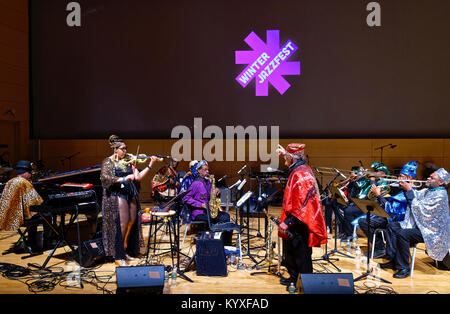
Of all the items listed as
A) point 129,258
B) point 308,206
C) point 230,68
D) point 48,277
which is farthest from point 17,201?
point 230,68

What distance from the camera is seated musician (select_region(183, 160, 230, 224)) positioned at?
495 centimetres

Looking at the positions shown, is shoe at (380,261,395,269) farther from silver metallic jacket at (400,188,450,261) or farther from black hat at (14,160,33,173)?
black hat at (14,160,33,173)

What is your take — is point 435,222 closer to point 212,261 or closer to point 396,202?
point 396,202

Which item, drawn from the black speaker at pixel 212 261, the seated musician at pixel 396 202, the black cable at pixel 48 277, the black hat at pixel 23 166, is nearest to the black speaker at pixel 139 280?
the black cable at pixel 48 277

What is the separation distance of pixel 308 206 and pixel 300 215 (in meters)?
0.12

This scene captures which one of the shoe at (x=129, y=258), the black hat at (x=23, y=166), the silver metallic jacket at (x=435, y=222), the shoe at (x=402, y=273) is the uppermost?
the black hat at (x=23, y=166)

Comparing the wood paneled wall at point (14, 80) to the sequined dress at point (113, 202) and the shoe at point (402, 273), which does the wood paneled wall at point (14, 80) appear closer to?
the sequined dress at point (113, 202)

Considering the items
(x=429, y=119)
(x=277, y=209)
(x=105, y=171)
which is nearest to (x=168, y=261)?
(x=105, y=171)

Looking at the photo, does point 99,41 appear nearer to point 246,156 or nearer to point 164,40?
point 164,40

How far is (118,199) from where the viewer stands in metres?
4.19

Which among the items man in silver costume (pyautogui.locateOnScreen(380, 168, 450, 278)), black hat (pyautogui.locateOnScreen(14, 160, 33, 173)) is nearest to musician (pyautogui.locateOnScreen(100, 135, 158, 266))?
black hat (pyautogui.locateOnScreen(14, 160, 33, 173))

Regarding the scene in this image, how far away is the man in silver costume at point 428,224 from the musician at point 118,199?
326cm

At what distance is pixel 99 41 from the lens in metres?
8.84

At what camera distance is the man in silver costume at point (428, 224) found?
396 cm
